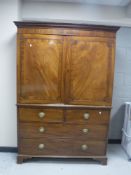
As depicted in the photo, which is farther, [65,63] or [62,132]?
[62,132]

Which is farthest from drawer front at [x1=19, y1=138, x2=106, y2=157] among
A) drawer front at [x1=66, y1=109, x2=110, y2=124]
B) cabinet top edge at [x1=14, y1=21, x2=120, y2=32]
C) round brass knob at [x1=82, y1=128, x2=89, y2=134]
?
cabinet top edge at [x1=14, y1=21, x2=120, y2=32]

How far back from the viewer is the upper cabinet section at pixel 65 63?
2.60 m

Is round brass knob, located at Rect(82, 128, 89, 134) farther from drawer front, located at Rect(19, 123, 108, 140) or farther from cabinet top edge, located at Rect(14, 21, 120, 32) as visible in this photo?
cabinet top edge, located at Rect(14, 21, 120, 32)

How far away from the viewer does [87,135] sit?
9.16ft

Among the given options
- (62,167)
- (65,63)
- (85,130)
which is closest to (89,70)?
(65,63)

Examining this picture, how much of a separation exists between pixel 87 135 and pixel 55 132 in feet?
1.39

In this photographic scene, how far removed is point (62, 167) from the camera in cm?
275

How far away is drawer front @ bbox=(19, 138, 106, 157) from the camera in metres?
2.78

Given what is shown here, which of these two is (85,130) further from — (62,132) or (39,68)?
(39,68)

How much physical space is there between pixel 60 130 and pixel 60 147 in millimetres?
231

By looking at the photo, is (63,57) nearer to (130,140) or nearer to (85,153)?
(85,153)

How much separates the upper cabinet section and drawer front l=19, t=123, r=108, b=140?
0.32 m

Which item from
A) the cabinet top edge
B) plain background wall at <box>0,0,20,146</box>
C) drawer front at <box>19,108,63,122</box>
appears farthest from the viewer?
plain background wall at <box>0,0,20,146</box>

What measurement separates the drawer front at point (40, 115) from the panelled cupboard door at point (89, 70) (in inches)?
8.9
